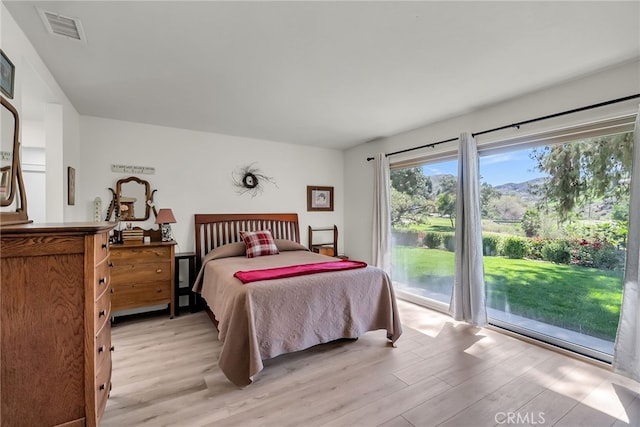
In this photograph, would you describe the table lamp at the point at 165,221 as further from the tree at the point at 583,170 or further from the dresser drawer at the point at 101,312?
the tree at the point at 583,170

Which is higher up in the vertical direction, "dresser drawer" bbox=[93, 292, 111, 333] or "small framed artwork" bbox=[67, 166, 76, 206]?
"small framed artwork" bbox=[67, 166, 76, 206]

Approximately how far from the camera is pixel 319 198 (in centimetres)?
498

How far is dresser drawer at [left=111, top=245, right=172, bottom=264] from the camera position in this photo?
3.09 m

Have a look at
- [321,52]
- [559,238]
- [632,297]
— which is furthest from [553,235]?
[321,52]

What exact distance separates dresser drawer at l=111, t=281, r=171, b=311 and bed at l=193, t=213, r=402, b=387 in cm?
38

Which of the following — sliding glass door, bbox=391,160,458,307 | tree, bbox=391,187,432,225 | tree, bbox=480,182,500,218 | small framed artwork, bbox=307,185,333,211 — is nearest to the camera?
tree, bbox=480,182,500,218

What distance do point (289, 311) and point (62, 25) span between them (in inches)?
96.7

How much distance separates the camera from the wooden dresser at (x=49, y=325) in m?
1.16

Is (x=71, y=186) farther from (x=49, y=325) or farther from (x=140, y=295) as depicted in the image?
(x=49, y=325)

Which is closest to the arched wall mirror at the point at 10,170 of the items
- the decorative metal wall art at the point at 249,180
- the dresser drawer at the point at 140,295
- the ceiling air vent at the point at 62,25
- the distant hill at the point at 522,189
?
the ceiling air vent at the point at 62,25

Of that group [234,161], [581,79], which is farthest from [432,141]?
[234,161]

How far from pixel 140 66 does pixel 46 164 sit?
1390mm

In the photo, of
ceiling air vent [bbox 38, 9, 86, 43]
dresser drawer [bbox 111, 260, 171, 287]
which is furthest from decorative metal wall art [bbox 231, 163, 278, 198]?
ceiling air vent [bbox 38, 9, 86, 43]

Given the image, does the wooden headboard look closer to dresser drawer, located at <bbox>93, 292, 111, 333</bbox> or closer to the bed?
the bed
